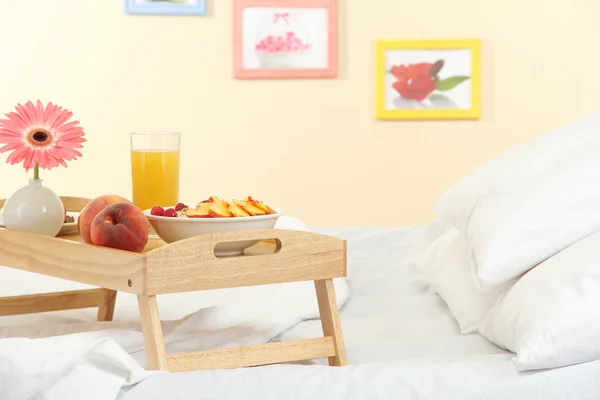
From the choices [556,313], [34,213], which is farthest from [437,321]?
[34,213]

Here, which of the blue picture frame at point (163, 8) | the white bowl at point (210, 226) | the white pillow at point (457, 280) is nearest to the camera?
the white bowl at point (210, 226)

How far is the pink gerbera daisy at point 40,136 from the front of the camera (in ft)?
4.84

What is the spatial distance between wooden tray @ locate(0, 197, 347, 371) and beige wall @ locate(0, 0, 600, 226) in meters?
2.46

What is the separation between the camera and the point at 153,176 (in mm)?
1688

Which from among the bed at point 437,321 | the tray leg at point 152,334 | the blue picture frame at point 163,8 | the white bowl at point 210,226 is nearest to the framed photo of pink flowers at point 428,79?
the blue picture frame at point 163,8

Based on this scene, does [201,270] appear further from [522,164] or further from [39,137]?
Result: [522,164]

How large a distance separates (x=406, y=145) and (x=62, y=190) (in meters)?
1.55

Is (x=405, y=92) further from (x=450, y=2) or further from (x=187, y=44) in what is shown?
(x=187, y=44)

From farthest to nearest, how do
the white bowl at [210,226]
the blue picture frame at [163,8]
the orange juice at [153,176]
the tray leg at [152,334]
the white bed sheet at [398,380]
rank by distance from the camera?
the blue picture frame at [163,8]
the orange juice at [153,176]
the white bowl at [210,226]
the tray leg at [152,334]
the white bed sheet at [398,380]

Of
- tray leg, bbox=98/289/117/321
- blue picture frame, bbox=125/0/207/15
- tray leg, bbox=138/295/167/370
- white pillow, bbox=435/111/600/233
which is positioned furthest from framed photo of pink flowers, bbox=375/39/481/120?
tray leg, bbox=138/295/167/370

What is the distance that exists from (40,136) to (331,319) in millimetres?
585

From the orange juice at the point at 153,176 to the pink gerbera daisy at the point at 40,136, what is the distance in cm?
20

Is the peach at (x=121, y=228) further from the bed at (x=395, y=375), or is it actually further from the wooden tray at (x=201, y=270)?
the bed at (x=395, y=375)

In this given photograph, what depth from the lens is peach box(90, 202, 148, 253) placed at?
1280 mm
